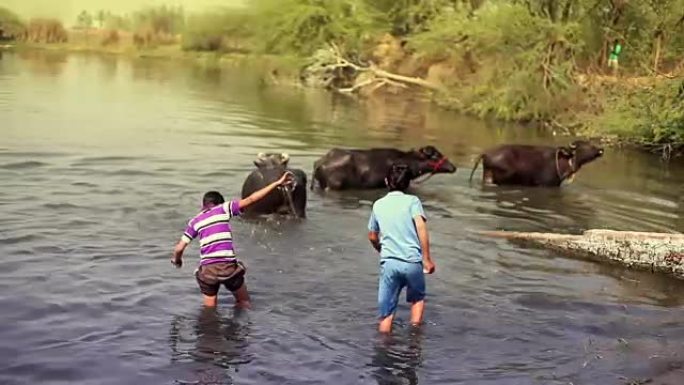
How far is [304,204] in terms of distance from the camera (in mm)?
16031

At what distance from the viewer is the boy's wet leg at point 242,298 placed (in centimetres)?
1024

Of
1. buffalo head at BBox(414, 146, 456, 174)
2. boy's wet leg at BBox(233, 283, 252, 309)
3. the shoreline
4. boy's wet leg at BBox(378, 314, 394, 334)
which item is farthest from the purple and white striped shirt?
the shoreline

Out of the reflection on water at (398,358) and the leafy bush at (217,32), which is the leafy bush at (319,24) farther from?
the reflection on water at (398,358)

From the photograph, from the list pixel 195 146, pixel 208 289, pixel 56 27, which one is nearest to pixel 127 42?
pixel 56 27

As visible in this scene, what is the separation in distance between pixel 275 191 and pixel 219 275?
5.97 m

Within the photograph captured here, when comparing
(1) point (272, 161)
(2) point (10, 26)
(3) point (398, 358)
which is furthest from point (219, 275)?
(2) point (10, 26)

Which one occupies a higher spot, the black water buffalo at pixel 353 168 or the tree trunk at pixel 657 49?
the tree trunk at pixel 657 49

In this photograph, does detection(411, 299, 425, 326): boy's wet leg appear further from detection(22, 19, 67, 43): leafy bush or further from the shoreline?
detection(22, 19, 67, 43): leafy bush

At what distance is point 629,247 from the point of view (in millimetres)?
13250

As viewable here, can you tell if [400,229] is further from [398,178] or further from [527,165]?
[527,165]

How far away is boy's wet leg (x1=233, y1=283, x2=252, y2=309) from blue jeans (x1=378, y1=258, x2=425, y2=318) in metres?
1.71

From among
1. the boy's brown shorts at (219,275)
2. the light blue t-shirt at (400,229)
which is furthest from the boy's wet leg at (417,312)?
the boy's brown shorts at (219,275)

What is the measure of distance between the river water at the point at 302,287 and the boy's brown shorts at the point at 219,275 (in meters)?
0.41

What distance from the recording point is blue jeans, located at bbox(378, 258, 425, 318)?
Result: 9148 millimetres
